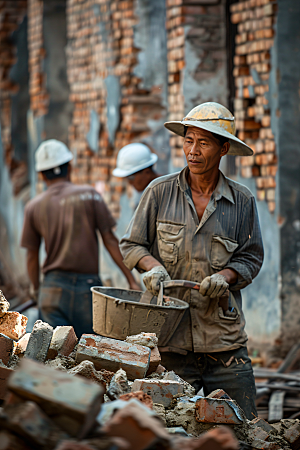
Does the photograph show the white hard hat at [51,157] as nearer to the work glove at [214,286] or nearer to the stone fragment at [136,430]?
the work glove at [214,286]

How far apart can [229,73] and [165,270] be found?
11.6 ft

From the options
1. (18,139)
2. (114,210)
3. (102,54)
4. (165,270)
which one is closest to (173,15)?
(102,54)

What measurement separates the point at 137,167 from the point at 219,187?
176 cm

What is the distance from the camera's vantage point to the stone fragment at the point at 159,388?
266 centimetres

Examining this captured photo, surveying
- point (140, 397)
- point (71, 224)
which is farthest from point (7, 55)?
point (140, 397)

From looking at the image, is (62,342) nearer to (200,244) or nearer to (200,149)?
(200,244)

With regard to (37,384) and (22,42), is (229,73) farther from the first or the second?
(22,42)

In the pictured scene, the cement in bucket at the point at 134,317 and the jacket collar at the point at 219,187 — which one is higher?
the jacket collar at the point at 219,187

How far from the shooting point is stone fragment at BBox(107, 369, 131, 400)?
2.47m

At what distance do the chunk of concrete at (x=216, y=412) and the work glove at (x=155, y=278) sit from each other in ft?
2.25

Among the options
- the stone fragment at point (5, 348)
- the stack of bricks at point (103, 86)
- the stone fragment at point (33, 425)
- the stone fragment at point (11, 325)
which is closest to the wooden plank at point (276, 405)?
the stone fragment at point (11, 325)

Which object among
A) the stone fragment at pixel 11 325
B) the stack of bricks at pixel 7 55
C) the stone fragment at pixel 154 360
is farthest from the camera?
the stack of bricks at pixel 7 55

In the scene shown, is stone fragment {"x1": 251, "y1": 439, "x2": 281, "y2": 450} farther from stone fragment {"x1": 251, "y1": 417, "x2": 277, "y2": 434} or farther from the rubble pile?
stone fragment {"x1": 251, "y1": 417, "x2": 277, "y2": 434}

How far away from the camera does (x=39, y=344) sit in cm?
288
